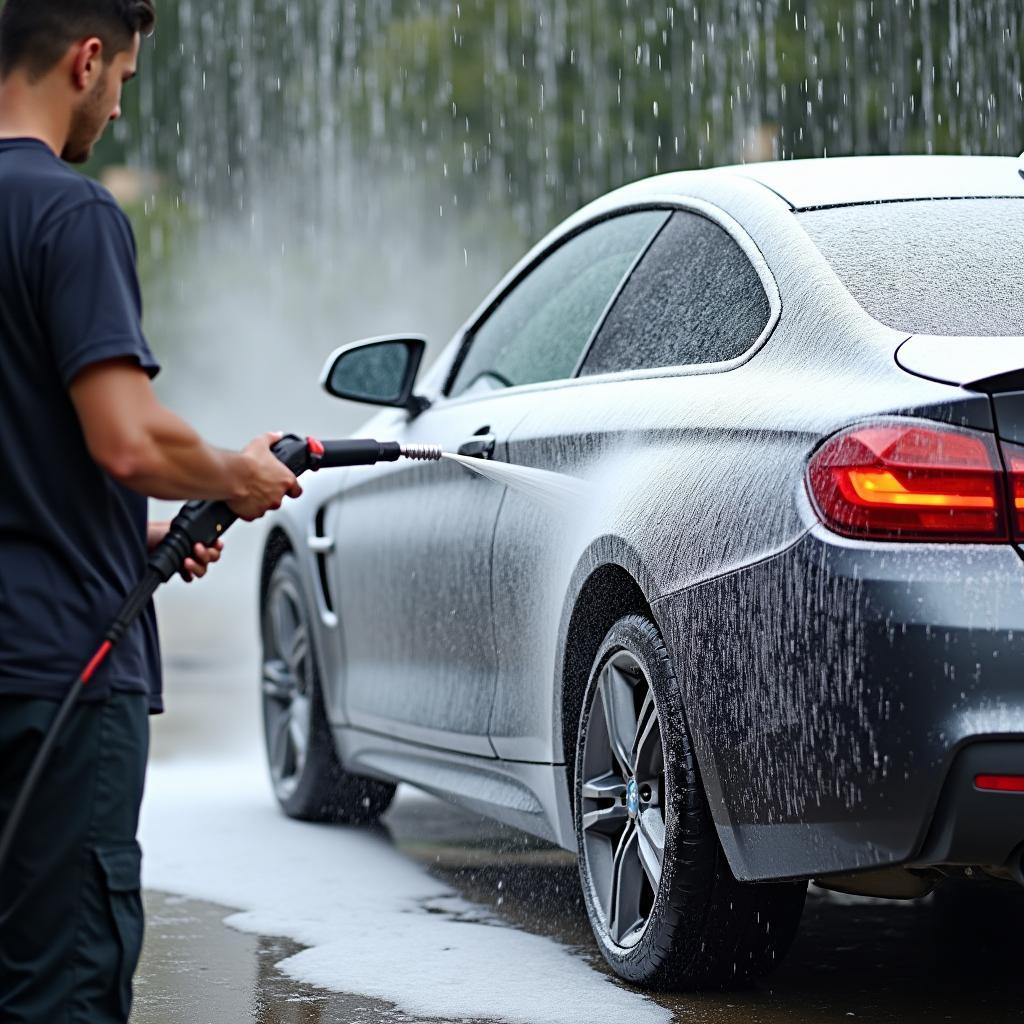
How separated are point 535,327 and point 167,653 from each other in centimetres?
762

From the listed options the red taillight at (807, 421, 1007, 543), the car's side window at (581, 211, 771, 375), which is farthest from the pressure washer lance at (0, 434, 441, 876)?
the car's side window at (581, 211, 771, 375)

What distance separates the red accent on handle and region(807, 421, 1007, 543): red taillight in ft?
4.21

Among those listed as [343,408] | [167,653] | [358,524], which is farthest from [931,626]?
[343,408]

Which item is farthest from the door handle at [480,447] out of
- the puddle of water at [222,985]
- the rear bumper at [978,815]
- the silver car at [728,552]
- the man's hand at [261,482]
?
the man's hand at [261,482]

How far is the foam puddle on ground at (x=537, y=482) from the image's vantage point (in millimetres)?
4578

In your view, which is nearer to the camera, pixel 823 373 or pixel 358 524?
pixel 823 373

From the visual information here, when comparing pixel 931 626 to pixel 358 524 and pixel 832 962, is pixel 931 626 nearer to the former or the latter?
pixel 832 962

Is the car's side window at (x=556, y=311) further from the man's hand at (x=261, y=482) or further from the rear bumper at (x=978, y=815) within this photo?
the man's hand at (x=261, y=482)

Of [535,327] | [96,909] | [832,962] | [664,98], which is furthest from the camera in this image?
[664,98]

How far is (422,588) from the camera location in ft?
18.3

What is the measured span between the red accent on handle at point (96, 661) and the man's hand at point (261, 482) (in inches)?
11.9

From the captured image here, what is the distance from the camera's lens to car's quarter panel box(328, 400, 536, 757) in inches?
204

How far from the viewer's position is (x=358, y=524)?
6160 millimetres

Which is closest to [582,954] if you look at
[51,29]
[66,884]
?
[66,884]
